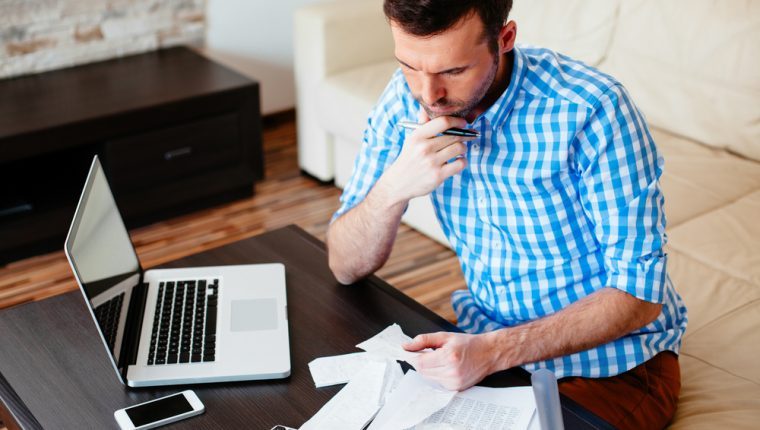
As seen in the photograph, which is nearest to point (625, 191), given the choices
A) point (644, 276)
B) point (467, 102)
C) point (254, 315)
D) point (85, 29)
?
point (644, 276)

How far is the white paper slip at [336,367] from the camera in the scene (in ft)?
4.08

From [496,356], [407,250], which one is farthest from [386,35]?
[496,356]

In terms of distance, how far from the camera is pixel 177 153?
2.76m

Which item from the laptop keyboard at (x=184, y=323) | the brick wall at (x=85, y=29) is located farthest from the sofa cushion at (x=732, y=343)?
the brick wall at (x=85, y=29)

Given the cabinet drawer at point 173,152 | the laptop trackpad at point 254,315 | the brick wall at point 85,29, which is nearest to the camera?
the laptop trackpad at point 254,315

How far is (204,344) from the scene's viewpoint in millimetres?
1306

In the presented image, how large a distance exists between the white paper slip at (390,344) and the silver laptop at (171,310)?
13 centimetres

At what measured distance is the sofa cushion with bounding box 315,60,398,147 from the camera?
2.68 metres

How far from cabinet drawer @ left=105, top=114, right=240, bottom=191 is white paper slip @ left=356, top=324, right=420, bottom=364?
5.11 feet

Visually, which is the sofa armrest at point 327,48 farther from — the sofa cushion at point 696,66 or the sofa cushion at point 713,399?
the sofa cushion at point 713,399

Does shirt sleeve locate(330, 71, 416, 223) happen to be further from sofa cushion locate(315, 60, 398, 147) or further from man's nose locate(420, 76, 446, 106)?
sofa cushion locate(315, 60, 398, 147)

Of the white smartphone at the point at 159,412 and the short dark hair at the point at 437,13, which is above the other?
the short dark hair at the point at 437,13

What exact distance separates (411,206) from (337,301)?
1242 millimetres

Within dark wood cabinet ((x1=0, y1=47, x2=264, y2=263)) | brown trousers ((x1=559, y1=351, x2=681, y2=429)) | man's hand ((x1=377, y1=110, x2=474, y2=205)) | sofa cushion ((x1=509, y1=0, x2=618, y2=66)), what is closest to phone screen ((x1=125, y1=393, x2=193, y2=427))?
man's hand ((x1=377, y1=110, x2=474, y2=205))
